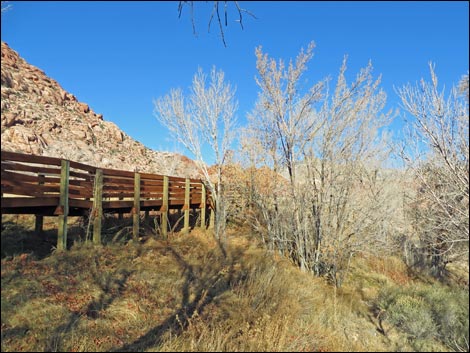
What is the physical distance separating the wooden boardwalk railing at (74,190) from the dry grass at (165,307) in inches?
28.7

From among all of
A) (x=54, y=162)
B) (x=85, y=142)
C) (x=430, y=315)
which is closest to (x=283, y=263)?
(x=430, y=315)

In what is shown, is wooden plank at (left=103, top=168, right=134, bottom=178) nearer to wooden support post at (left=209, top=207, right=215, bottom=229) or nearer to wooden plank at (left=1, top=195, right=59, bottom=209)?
wooden plank at (left=1, top=195, right=59, bottom=209)

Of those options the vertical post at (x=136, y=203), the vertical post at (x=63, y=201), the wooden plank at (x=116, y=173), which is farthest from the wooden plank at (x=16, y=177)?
the vertical post at (x=136, y=203)

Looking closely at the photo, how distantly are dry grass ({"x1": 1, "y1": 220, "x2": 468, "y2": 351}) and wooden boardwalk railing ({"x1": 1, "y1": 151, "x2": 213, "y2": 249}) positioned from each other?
2.39ft

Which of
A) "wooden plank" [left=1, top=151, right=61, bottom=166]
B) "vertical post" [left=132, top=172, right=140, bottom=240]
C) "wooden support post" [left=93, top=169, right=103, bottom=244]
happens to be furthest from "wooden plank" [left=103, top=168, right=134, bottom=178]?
"wooden plank" [left=1, top=151, right=61, bottom=166]

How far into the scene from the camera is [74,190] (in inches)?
230

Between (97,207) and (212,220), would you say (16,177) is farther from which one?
(212,220)

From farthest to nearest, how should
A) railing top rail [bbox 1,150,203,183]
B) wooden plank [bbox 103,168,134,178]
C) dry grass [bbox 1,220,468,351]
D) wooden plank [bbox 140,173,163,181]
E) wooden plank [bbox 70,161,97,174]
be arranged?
1. wooden plank [bbox 140,173,163,181]
2. wooden plank [bbox 103,168,134,178]
3. wooden plank [bbox 70,161,97,174]
4. dry grass [bbox 1,220,468,351]
5. railing top rail [bbox 1,150,203,183]

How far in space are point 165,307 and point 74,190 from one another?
2.93 metres

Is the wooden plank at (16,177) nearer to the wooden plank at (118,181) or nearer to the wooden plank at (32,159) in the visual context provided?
the wooden plank at (32,159)

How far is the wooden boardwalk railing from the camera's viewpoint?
3.96 m

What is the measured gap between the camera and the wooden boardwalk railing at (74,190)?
396cm

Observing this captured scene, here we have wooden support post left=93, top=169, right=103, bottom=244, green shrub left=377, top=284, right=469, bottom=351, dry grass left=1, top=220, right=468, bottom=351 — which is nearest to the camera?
dry grass left=1, top=220, right=468, bottom=351

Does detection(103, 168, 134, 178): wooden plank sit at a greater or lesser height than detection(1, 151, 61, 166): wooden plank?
greater
